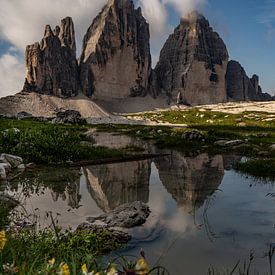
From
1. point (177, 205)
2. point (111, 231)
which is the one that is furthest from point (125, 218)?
point (177, 205)

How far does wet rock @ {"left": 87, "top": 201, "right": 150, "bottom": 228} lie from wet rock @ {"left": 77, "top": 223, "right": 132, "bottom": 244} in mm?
580

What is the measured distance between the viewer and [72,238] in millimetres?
9219

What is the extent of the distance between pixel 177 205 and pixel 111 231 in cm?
398

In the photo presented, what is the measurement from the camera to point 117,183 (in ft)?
59.7

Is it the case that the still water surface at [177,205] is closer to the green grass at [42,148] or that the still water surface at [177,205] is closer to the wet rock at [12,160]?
the wet rock at [12,160]

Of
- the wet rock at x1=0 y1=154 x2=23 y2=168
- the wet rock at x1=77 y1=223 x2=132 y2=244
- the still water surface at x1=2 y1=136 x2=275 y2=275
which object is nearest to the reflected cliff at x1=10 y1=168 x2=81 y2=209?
the still water surface at x1=2 y1=136 x2=275 y2=275

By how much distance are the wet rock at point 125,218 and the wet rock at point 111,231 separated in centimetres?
58

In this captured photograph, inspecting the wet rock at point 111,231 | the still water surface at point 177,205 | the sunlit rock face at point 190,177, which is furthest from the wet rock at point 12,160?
the wet rock at point 111,231

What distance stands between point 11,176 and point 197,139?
24606mm

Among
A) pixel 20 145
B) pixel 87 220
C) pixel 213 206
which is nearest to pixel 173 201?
pixel 213 206

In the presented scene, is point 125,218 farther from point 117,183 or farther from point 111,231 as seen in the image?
point 117,183

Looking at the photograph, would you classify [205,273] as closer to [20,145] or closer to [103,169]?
[103,169]

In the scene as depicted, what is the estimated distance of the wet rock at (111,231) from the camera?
9836 mm

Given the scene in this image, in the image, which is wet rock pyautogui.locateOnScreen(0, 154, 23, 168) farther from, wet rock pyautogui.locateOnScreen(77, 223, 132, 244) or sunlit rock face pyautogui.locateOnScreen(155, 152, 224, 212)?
wet rock pyautogui.locateOnScreen(77, 223, 132, 244)
